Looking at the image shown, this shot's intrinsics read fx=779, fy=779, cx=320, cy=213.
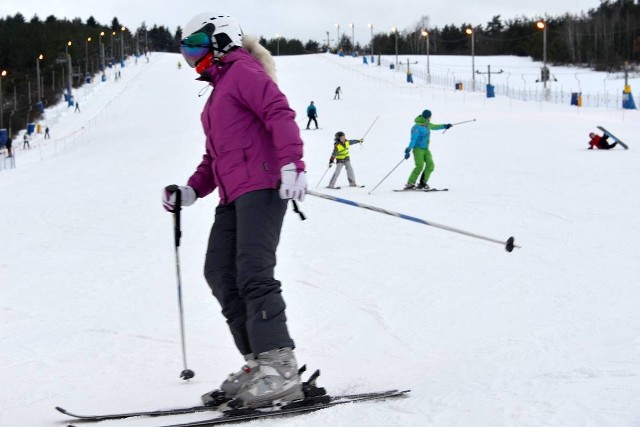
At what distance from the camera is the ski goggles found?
10.9 ft

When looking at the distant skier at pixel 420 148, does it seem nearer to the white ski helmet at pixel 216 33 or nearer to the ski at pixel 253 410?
the white ski helmet at pixel 216 33

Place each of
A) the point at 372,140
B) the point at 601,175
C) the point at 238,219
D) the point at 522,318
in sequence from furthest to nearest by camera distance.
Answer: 1. the point at 372,140
2. the point at 601,175
3. the point at 522,318
4. the point at 238,219

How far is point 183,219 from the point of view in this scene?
35.2 feet

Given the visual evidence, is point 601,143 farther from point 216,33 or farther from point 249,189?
point 249,189

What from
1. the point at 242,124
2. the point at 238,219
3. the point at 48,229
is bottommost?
the point at 48,229

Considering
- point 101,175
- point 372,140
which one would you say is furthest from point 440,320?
point 372,140

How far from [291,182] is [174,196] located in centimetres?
80

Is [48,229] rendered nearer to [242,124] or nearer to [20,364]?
[20,364]

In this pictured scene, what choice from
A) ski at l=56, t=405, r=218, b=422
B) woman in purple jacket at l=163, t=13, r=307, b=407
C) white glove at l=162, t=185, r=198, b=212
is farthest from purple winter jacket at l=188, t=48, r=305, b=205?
ski at l=56, t=405, r=218, b=422

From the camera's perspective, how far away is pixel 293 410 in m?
2.98

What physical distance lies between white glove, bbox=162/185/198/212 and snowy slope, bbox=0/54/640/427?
2.83 ft

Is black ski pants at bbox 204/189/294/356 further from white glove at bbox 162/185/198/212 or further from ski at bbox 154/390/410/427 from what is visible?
white glove at bbox 162/185/198/212

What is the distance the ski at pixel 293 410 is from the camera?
114 inches

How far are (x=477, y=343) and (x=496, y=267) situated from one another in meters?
2.43
